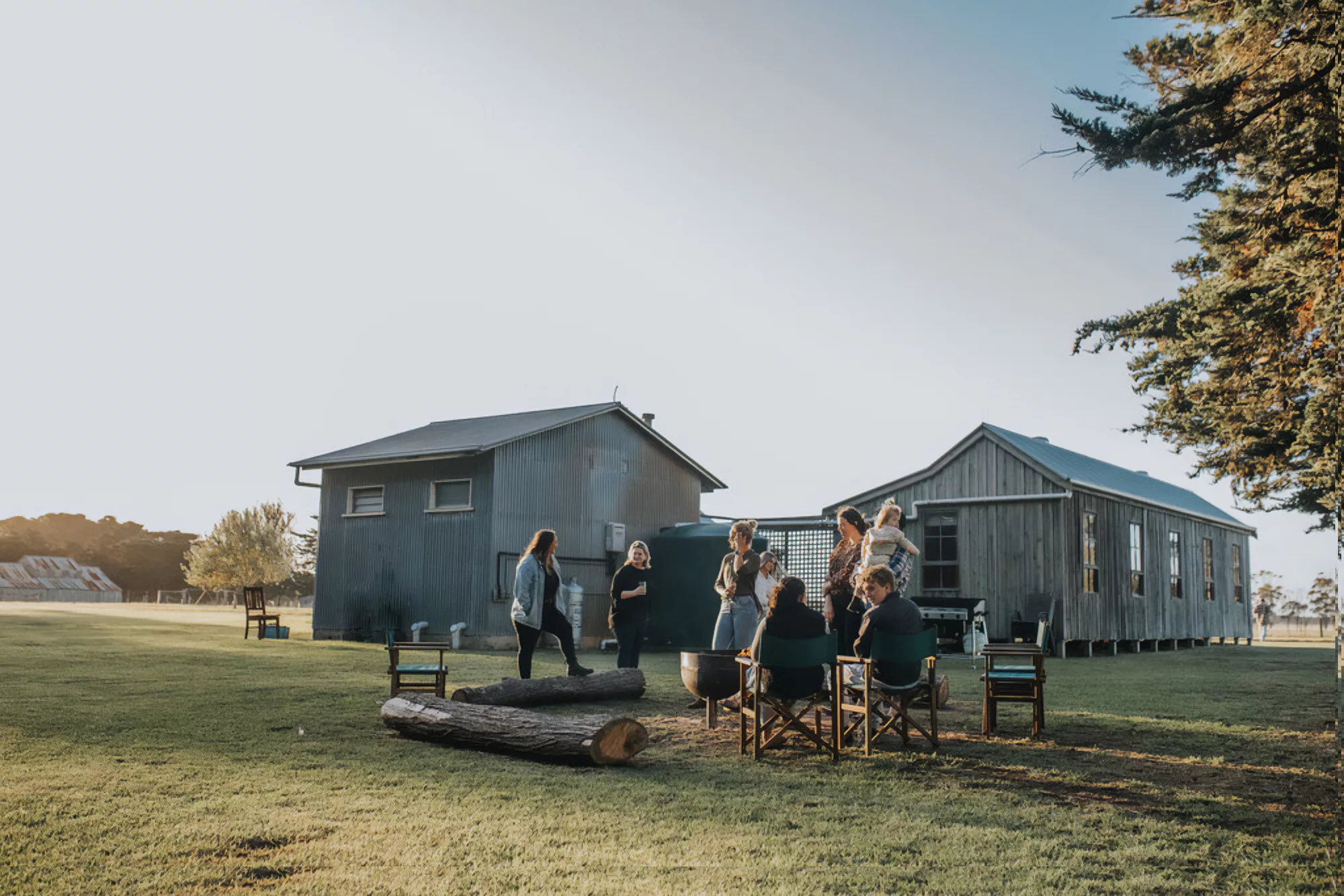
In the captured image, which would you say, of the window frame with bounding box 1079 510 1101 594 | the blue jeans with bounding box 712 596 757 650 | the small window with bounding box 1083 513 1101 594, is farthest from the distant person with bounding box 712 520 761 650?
the small window with bounding box 1083 513 1101 594

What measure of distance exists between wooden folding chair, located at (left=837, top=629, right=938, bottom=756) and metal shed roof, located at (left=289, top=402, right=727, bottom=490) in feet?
38.9

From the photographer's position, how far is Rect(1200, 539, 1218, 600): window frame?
25016 mm

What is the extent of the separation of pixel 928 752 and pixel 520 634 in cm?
431

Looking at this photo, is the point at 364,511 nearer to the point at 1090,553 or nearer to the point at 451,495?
the point at 451,495

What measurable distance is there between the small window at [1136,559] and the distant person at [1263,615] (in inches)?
434

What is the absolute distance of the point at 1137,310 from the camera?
1184 centimetres

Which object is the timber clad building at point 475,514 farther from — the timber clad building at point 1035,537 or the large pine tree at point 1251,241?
the large pine tree at point 1251,241

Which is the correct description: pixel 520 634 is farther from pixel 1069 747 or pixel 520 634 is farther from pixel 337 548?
pixel 337 548

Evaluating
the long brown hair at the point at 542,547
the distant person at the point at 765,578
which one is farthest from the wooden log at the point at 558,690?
the distant person at the point at 765,578

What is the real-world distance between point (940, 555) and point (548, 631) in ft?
37.7

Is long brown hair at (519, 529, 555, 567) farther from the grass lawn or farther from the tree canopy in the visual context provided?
the tree canopy

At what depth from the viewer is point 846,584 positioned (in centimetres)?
784

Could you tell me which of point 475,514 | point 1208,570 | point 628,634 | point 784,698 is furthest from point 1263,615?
point 784,698

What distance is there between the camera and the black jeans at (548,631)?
9430 mm
